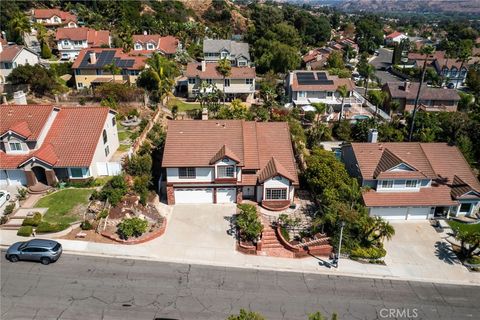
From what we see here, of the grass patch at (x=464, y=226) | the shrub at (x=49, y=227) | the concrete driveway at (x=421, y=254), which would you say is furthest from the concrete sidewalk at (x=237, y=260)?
the grass patch at (x=464, y=226)

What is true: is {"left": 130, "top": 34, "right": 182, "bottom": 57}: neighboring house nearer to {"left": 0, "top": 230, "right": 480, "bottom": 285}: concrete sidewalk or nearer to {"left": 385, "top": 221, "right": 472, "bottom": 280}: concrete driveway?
{"left": 0, "top": 230, "right": 480, "bottom": 285}: concrete sidewalk

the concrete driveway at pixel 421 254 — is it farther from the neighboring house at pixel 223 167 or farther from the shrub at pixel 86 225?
the shrub at pixel 86 225

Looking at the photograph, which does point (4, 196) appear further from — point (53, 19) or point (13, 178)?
point (53, 19)

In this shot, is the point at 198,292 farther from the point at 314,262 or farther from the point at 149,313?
the point at 314,262

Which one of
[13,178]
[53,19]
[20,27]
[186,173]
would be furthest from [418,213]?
[53,19]

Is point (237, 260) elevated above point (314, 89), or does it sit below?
below

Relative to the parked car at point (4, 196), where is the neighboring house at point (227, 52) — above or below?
above
